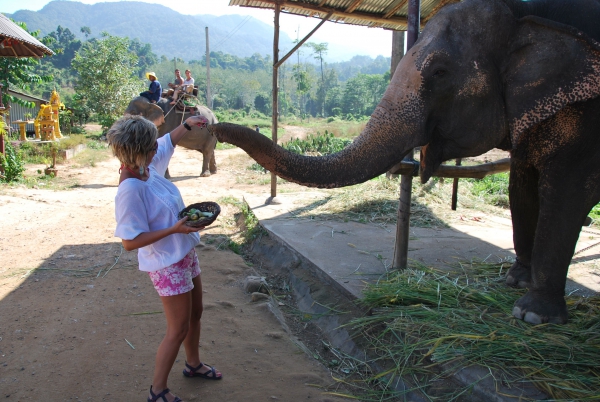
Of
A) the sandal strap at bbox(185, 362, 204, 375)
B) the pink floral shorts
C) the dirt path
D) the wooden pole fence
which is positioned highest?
the wooden pole fence

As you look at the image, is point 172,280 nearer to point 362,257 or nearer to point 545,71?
point 545,71

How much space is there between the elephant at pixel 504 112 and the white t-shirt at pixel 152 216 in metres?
0.60

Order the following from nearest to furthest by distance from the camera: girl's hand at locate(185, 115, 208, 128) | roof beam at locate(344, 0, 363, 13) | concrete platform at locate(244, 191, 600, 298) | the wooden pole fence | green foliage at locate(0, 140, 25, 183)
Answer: girl's hand at locate(185, 115, 208, 128) < the wooden pole fence < concrete platform at locate(244, 191, 600, 298) < roof beam at locate(344, 0, 363, 13) < green foliage at locate(0, 140, 25, 183)

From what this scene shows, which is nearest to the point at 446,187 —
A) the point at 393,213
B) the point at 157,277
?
the point at 393,213

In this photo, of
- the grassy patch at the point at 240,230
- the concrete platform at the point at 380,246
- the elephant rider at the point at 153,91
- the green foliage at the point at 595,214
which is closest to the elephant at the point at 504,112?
the concrete platform at the point at 380,246

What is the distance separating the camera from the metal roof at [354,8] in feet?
24.2

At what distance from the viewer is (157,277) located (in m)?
2.78

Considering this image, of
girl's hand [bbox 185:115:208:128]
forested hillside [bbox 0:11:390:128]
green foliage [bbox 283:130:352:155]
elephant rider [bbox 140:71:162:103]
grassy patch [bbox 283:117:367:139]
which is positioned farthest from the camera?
grassy patch [bbox 283:117:367:139]

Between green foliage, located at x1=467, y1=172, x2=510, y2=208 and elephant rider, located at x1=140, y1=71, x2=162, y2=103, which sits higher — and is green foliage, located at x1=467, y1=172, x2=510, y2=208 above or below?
below

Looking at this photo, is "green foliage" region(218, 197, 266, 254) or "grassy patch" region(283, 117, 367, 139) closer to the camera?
"green foliage" region(218, 197, 266, 254)

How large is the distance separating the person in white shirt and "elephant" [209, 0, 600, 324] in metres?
0.62

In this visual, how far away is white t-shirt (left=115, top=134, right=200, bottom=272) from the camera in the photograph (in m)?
2.59

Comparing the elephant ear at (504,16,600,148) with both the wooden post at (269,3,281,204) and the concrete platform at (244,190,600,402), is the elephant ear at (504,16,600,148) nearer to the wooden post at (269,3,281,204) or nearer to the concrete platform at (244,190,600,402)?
the concrete platform at (244,190,600,402)

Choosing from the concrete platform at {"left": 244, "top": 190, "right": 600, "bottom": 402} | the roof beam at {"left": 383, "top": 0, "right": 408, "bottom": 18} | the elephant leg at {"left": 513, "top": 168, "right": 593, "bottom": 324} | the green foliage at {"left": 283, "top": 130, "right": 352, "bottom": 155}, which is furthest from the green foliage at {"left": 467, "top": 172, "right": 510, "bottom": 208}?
the green foliage at {"left": 283, "top": 130, "right": 352, "bottom": 155}
